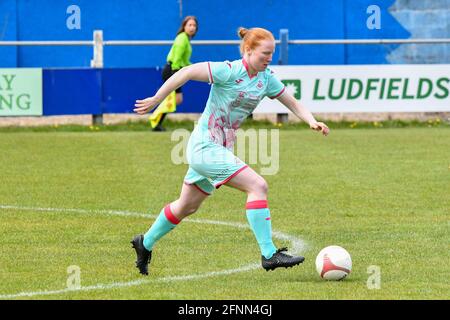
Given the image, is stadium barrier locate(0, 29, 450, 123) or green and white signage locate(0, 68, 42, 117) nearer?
green and white signage locate(0, 68, 42, 117)

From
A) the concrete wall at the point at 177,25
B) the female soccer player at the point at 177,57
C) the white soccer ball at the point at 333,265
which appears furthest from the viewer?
the concrete wall at the point at 177,25

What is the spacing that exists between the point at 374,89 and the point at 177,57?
4152 mm

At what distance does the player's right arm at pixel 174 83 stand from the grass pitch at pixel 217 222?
1.19 metres

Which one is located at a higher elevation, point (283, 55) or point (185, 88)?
point (283, 55)

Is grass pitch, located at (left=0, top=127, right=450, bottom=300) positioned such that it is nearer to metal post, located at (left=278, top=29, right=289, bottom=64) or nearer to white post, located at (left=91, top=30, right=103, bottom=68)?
white post, located at (left=91, top=30, right=103, bottom=68)

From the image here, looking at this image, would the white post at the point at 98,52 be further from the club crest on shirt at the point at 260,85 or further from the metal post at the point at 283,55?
the club crest on shirt at the point at 260,85

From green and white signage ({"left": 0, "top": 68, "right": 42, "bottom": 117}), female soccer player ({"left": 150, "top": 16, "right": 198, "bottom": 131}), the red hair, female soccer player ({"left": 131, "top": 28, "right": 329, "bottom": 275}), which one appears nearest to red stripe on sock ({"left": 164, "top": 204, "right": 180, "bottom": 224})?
female soccer player ({"left": 131, "top": 28, "right": 329, "bottom": 275})

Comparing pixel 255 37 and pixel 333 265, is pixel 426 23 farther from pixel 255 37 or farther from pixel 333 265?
pixel 333 265

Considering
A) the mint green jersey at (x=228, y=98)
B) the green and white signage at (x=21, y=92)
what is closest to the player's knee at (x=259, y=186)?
the mint green jersey at (x=228, y=98)

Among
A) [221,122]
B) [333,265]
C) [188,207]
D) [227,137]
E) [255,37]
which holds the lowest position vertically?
[333,265]

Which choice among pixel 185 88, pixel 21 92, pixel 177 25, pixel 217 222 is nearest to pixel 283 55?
pixel 185 88

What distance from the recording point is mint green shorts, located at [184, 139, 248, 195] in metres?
8.52

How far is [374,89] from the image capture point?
904 inches

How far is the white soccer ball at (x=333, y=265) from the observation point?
27.2ft
